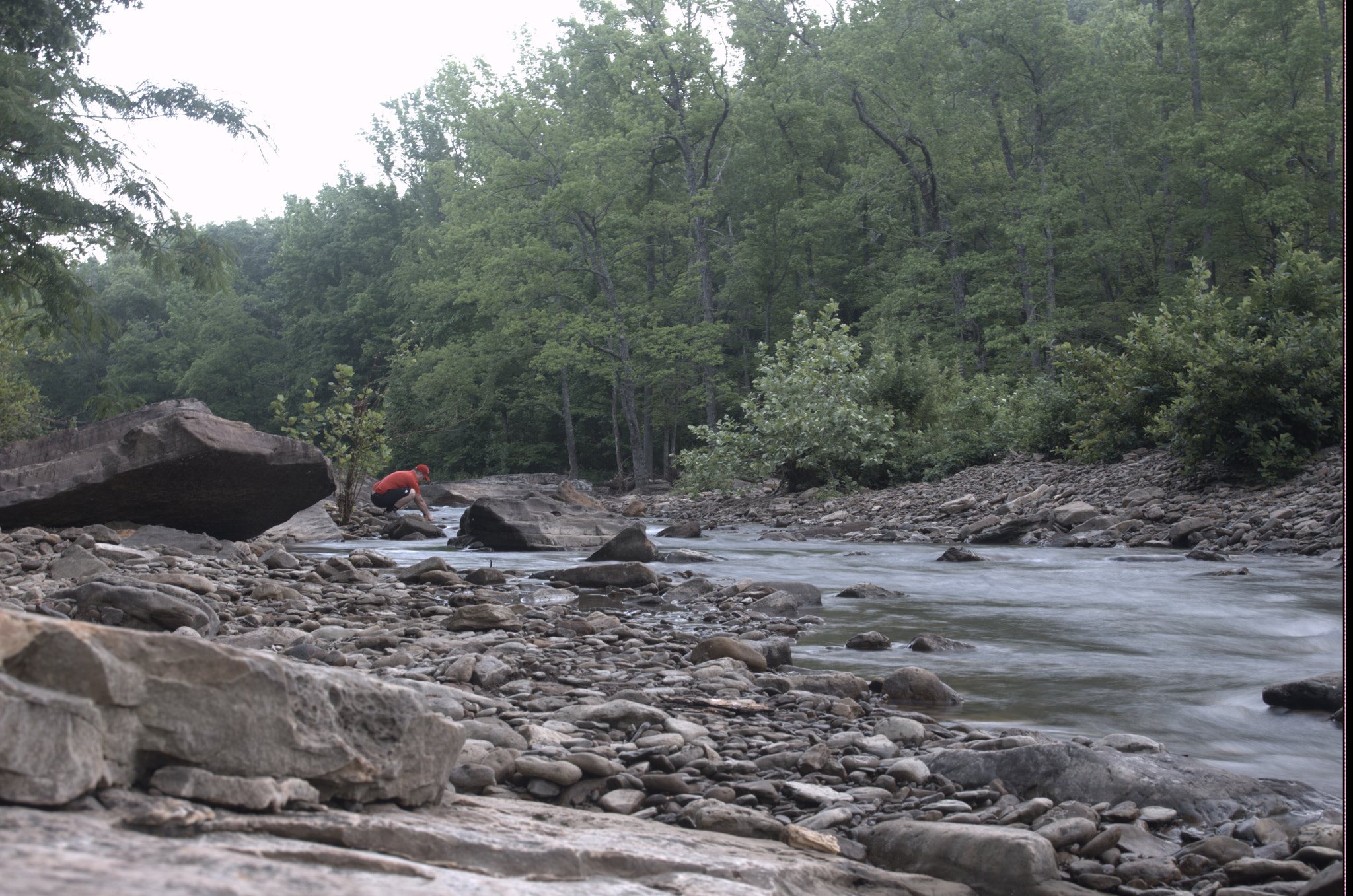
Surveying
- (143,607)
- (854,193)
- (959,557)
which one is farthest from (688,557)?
(854,193)

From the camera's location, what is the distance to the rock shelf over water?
58.5 inches

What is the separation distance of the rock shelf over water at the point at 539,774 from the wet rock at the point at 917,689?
2 centimetres

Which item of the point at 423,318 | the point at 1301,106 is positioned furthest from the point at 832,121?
the point at 423,318

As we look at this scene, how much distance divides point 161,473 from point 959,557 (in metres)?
8.52

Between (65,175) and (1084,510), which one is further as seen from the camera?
(1084,510)

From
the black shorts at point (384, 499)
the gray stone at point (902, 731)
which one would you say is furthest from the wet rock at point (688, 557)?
the gray stone at point (902, 731)

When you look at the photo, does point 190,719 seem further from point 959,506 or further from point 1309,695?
point 959,506

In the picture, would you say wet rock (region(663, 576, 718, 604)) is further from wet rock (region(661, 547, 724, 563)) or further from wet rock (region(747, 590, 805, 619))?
wet rock (region(661, 547, 724, 563))

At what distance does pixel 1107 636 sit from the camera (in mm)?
6387

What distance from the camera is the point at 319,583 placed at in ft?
24.6

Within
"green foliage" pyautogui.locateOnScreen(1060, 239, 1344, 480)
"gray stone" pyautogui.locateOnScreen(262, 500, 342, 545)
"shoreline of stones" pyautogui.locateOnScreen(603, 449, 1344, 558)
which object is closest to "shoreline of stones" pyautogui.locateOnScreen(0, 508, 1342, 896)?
"gray stone" pyautogui.locateOnScreen(262, 500, 342, 545)

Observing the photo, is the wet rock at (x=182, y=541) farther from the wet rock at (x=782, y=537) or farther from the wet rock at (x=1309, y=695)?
the wet rock at (x=1309, y=695)

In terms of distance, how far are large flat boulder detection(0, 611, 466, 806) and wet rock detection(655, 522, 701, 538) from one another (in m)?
12.7

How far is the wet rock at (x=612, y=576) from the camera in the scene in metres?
8.23
